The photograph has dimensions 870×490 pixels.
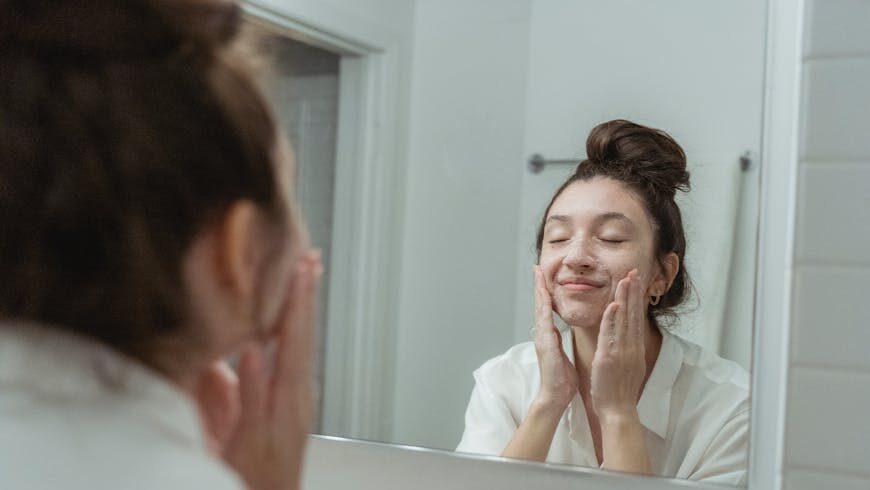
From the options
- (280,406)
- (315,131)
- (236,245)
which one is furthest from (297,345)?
(315,131)

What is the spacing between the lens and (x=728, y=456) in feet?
2.85

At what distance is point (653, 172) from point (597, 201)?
0.06m

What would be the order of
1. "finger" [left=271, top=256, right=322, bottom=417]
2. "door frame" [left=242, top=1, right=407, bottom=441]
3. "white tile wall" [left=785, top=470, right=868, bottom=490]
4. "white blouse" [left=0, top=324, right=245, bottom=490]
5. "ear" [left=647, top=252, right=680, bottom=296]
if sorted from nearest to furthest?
"white blouse" [left=0, top=324, right=245, bottom=490] → "finger" [left=271, top=256, right=322, bottom=417] → "white tile wall" [left=785, top=470, right=868, bottom=490] → "ear" [left=647, top=252, right=680, bottom=296] → "door frame" [left=242, top=1, right=407, bottom=441]

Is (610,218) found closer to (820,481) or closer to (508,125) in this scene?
(508,125)

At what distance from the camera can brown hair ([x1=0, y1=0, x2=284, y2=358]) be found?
418mm

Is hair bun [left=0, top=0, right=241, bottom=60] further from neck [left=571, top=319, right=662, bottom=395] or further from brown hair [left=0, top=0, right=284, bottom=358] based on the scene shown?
neck [left=571, top=319, right=662, bottom=395]

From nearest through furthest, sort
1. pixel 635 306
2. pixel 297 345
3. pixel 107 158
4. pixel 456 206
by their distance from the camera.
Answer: pixel 107 158 < pixel 297 345 < pixel 635 306 < pixel 456 206

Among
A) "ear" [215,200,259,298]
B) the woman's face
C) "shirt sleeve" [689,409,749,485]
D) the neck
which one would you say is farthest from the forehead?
"ear" [215,200,259,298]

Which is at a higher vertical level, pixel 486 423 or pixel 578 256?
pixel 578 256

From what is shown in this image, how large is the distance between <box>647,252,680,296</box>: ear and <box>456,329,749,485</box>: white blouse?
4 centimetres

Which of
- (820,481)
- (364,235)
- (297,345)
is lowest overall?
(820,481)

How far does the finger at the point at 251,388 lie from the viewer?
649 millimetres

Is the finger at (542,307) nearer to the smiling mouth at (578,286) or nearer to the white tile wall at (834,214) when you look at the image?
the smiling mouth at (578,286)

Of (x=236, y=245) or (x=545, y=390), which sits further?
(x=545, y=390)
